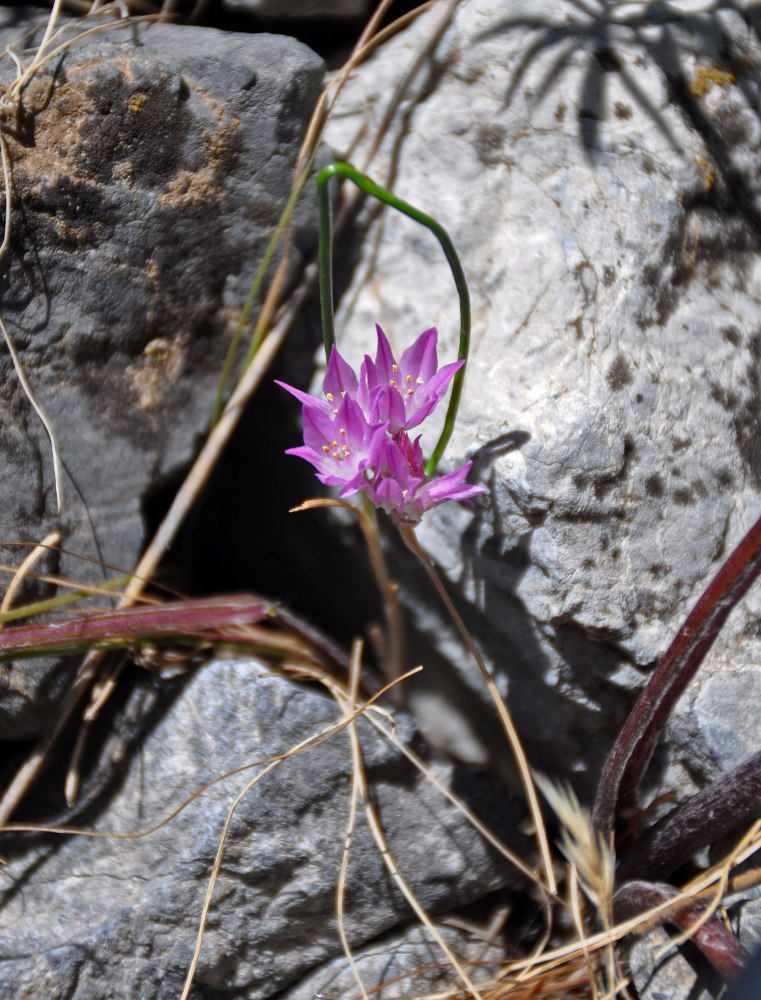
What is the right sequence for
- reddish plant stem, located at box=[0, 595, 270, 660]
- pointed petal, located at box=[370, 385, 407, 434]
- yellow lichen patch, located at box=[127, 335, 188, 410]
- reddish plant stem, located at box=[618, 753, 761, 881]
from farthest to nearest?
yellow lichen patch, located at box=[127, 335, 188, 410] < reddish plant stem, located at box=[0, 595, 270, 660] < reddish plant stem, located at box=[618, 753, 761, 881] < pointed petal, located at box=[370, 385, 407, 434]

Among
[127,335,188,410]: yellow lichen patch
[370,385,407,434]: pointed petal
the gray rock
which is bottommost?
the gray rock

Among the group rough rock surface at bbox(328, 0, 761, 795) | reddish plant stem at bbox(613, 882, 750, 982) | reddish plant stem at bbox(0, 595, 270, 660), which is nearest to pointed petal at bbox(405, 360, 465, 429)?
rough rock surface at bbox(328, 0, 761, 795)

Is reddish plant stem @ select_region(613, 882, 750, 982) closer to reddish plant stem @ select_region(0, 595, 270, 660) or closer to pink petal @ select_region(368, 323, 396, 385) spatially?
reddish plant stem @ select_region(0, 595, 270, 660)

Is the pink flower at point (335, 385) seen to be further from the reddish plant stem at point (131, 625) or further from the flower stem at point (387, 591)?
the reddish plant stem at point (131, 625)

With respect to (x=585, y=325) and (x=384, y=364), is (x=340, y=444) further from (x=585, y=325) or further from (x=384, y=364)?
(x=585, y=325)

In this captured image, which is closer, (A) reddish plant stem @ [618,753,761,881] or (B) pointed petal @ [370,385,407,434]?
(B) pointed petal @ [370,385,407,434]

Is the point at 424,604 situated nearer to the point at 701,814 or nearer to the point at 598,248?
the point at 701,814
